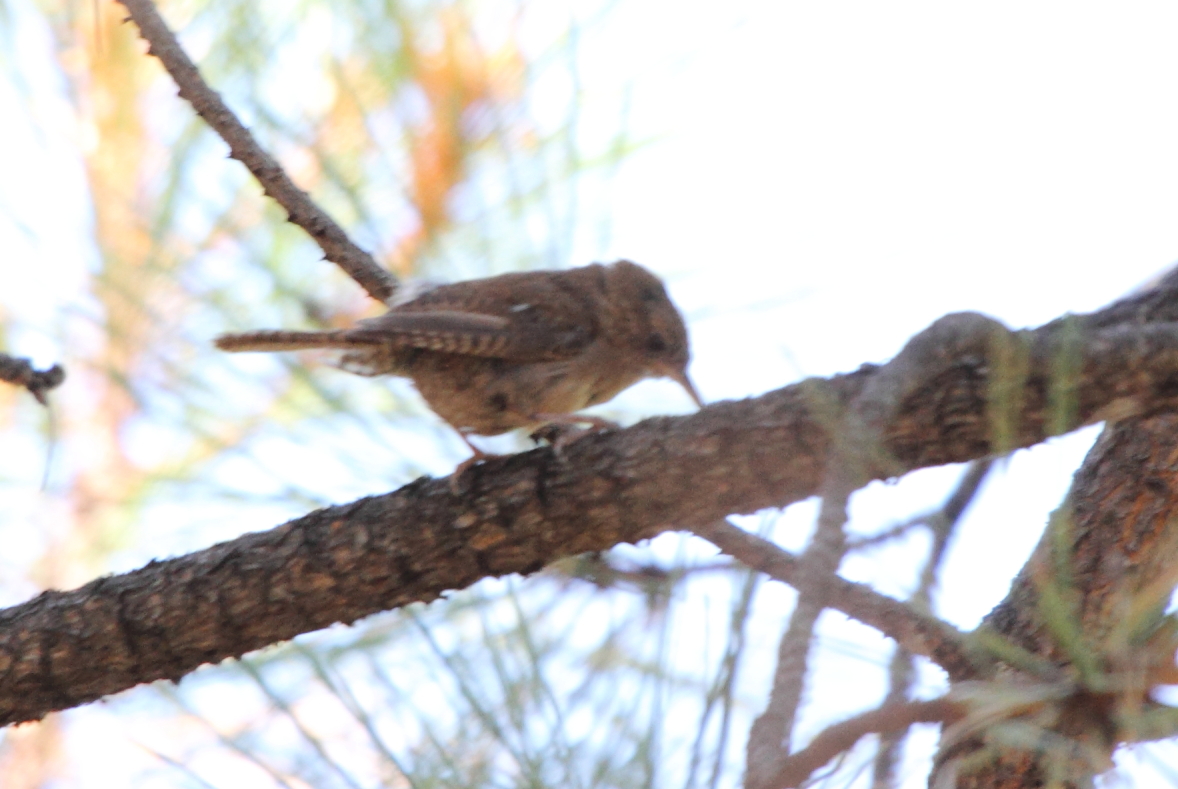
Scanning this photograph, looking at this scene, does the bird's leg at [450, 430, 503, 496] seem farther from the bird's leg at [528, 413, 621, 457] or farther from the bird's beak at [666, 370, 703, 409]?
the bird's beak at [666, 370, 703, 409]

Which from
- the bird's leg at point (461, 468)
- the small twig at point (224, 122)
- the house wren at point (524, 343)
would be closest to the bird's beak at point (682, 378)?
the house wren at point (524, 343)

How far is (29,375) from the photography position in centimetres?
275

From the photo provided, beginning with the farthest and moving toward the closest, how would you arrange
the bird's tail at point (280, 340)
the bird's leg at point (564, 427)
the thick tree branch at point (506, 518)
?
the bird's tail at point (280, 340) → the bird's leg at point (564, 427) → the thick tree branch at point (506, 518)

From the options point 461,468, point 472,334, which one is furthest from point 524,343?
point 461,468

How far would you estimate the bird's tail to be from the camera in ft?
8.86

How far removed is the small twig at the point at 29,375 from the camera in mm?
2734

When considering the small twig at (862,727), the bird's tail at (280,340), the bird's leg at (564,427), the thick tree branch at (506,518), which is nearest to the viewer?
the small twig at (862,727)

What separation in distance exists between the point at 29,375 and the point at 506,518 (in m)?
1.13

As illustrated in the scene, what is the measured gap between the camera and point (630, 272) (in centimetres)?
325

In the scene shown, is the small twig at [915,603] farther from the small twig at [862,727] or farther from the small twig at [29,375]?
the small twig at [29,375]

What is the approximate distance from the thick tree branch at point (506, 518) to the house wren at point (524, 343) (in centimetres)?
35

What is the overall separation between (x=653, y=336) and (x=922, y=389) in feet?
4.12

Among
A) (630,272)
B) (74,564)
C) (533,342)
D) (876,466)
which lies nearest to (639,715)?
(876,466)

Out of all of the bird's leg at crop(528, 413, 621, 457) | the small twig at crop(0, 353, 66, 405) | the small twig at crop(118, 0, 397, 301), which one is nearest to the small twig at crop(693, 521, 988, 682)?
the bird's leg at crop(528, 413, 621, 457)
